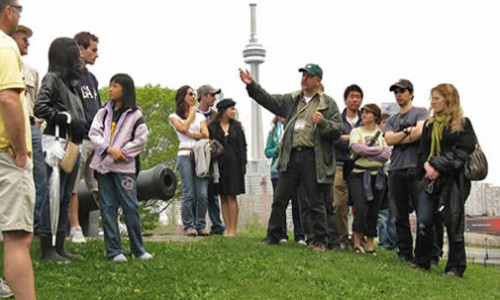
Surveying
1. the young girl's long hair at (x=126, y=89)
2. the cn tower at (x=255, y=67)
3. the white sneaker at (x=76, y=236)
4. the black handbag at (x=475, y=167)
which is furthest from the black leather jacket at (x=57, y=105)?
the cn tower at (x=255, y=67)

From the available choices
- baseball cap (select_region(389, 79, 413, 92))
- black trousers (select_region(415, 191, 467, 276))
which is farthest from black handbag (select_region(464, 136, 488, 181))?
baseball cap (select_region(389, 79, 413, 92))

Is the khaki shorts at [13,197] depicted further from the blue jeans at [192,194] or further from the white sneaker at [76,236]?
the blue jeans at [192,194]

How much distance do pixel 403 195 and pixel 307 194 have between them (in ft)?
4.09

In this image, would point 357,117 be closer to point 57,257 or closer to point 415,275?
point 415,275

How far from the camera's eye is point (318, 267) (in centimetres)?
802

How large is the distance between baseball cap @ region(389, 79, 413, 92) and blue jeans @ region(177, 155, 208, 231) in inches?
125

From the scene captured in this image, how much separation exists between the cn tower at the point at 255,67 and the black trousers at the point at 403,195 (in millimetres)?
135062

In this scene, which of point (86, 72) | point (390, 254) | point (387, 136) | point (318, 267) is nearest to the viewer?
point (318, 267)

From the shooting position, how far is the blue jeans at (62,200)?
734 cm

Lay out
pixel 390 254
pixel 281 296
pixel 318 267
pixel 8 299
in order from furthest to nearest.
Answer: pixel 390 254 → pixel 318 267 → pixel 281 296 → pixel 8 299

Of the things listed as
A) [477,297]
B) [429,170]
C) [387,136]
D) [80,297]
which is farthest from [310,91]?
[80,297]

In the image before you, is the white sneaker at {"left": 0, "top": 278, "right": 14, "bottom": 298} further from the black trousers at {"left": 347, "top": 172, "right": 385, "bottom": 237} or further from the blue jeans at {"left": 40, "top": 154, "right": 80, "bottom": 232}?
the black trousers at {"left": 347, "top": 172, "right": 385, "bottom": 237}

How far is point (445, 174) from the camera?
8.90 m

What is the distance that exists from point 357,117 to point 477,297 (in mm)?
3752
